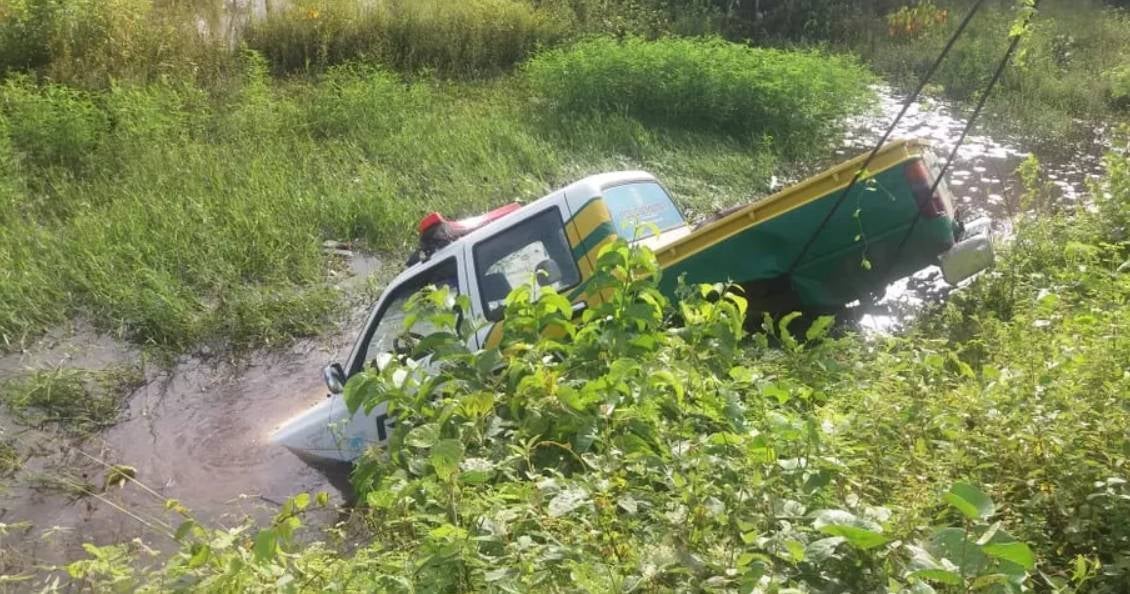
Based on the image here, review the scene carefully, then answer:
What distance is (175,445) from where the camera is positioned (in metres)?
7.07

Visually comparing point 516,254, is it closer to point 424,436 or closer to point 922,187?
point 922,187

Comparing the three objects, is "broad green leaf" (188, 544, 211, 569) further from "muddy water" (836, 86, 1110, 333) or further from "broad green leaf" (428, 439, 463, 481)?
"muddy water" (836, 86, 1110, 333)

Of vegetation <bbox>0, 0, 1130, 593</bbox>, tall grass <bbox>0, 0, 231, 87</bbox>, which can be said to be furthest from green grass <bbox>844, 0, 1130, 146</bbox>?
tall grass <bbox>0, 0, 231, 87</bbox>

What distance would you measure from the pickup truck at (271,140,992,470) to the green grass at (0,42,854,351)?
3.55 m

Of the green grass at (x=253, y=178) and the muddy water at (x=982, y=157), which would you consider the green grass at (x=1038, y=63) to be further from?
the green grass at (x=253, y=178)

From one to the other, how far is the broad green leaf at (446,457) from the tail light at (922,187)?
3.61 metres

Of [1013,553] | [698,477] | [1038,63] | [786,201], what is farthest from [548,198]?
[1038,63]

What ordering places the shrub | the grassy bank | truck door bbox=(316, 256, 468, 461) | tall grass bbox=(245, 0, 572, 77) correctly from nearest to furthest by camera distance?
the grassy bank < truck door bbox=(316, 256, 468, 461) < the shrub < tall grass bbox=(245, 0, 572, 77)

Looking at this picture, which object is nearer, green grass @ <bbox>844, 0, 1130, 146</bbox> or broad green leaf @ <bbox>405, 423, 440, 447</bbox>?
broad green leaf @ <bbox>405, 423, 440, 447</bbox>

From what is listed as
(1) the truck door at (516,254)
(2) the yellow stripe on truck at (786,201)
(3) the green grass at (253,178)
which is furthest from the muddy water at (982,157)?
(1) the truck door at (516,254)

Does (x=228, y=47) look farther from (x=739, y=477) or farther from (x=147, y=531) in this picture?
(x=739, y=477)

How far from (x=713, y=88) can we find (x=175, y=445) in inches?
314

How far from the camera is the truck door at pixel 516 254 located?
5301 mm

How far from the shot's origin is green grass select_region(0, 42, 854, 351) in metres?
8.48
